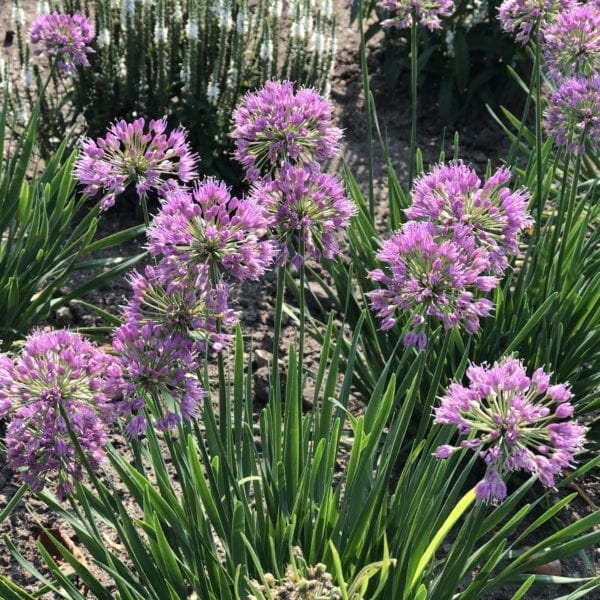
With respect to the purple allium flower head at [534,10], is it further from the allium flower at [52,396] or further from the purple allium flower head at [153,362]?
the allium flower at [52,396]

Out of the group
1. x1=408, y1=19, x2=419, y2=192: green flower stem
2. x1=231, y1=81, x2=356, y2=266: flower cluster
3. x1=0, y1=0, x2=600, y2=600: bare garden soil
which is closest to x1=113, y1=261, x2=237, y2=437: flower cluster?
x1=231, y1=81, x2=356, y2=266: flower cluster

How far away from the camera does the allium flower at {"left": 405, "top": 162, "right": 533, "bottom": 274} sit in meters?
2.40

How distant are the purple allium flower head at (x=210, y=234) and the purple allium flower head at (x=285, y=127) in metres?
0.38

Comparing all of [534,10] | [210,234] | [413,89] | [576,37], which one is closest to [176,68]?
[413,89]

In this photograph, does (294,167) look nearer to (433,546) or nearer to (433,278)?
(433,278)

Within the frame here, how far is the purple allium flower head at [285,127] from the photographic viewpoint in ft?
8.24

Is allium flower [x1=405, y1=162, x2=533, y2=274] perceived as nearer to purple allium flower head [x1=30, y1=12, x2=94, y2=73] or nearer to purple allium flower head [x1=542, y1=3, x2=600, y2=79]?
purple allium flower head [x1=542, y1=3, x2=600, y2=79]

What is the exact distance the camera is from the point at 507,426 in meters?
1.94

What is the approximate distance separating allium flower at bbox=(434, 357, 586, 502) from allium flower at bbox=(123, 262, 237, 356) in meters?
0.54

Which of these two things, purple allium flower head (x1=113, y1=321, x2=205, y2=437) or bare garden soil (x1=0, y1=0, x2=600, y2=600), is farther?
bare garden soil (x1=0, y1=0, x2=600, y2=600)

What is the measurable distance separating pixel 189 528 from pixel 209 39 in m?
3.46

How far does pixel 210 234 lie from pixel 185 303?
0.16m

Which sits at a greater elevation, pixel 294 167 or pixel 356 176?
pixel 294 167

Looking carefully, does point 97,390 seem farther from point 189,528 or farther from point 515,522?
point 515,522
